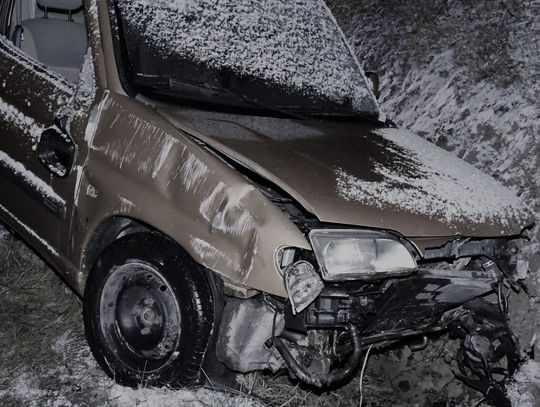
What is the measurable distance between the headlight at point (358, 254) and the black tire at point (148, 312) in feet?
1.77

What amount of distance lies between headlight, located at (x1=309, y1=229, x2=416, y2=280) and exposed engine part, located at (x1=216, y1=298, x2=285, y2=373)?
1.29ft

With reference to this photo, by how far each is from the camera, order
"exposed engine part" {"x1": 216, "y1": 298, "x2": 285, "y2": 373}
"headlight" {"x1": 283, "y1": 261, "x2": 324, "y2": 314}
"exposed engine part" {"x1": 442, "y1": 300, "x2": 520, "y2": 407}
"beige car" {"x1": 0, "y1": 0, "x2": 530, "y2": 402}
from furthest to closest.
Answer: "exposed engine part" {"x1": 442, "y1": 300, "x2": 520, "y2": 407}
"exposed engine part" {"x1": 216, "y1": 298, "x2": 285, "y2": 373}
"beige car" {"x1": 0, "y1": 0, "x2": 530, "y2": 402}
"headlight" {"x1": 283, "y1": 261, "x2": 324, "y2": 314}

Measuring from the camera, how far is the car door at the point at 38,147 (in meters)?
3.19

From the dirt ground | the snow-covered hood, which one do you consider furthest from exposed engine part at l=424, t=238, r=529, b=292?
the dirt ground

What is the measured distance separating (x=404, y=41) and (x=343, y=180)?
12.3 feet

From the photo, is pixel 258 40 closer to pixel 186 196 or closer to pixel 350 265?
pixel 186 196

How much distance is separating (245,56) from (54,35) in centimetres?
164

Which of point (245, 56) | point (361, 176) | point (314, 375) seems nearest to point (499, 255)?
point (361, 176)

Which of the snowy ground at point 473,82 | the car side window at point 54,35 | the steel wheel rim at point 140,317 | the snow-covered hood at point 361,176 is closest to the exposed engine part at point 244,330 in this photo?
the steel wheel rim at point 140,317

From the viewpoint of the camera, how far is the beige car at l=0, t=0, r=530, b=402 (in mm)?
2580

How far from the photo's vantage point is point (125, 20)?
10.3ft

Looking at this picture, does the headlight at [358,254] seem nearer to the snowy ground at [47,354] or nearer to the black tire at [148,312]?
the black tire at [148,312]

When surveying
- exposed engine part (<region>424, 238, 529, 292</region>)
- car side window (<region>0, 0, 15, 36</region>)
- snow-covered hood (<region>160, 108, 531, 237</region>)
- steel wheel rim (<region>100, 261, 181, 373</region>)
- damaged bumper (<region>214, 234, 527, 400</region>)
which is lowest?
steel wheel rim (<region>100, 261, 181, 373</region>)

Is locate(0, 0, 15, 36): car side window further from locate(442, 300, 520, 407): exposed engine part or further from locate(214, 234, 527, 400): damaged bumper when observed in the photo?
locate(442, 300, 520, 407): exposed engine part
